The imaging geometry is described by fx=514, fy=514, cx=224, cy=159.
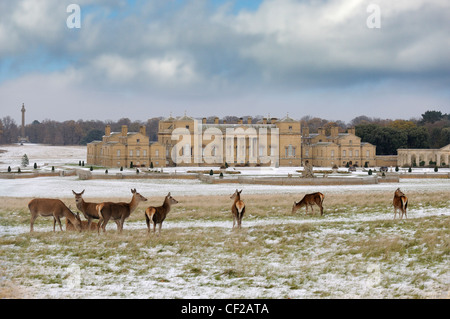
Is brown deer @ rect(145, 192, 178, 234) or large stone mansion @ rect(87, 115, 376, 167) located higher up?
large stone mansion @ rect(87, 115, 376, 167)

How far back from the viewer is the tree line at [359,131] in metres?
77.8

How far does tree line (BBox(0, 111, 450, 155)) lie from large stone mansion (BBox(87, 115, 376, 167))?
757 centimetres

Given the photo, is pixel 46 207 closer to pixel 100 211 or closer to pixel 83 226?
pixel 83 226

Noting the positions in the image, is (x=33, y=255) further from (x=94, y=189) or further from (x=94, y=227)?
(x=94, y=189)

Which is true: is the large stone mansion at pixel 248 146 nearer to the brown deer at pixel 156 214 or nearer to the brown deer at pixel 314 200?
the brown deer at pixel 314 200

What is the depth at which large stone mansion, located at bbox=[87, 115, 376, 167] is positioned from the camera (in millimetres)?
69312

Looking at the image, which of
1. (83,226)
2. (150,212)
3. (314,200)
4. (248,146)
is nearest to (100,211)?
(150,212)

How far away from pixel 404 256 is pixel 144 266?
564cm

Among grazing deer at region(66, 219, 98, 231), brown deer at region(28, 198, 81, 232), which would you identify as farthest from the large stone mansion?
brown deer at region(28, 198, 81, 232)

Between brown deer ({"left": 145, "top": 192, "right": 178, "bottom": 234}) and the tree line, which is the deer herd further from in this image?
the tree line

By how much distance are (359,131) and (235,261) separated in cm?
7050

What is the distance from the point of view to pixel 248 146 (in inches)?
2815
